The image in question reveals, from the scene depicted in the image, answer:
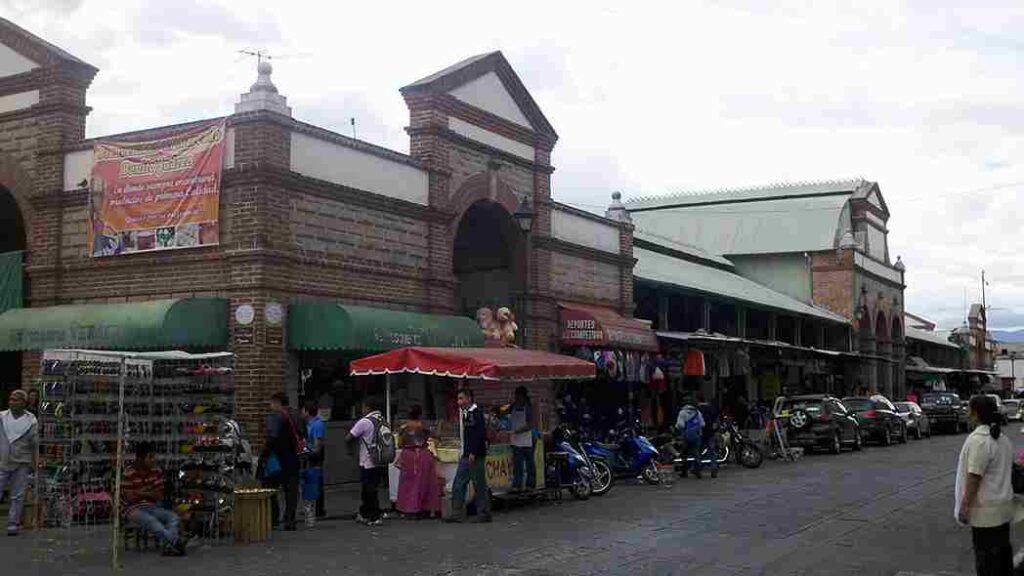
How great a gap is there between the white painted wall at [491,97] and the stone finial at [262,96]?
4.87 meters

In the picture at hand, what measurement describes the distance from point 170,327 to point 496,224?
8971 millimetres

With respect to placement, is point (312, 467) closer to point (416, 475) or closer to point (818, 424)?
point (416, 475)

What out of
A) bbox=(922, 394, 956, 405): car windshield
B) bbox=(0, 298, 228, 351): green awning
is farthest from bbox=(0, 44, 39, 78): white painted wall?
bbox=(922, 394, 956, 405): car windshield

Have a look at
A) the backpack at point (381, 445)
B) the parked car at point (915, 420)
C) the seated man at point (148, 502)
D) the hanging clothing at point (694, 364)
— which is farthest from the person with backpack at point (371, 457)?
the parked car at point (915, 420)

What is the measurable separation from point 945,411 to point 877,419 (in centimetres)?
1031

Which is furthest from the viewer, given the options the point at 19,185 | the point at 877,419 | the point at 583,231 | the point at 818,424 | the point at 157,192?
the point at 877,419

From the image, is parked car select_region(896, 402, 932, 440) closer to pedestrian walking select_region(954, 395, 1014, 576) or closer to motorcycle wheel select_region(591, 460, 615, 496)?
motorcycle wheel select_region(591, 460, 615, 496)

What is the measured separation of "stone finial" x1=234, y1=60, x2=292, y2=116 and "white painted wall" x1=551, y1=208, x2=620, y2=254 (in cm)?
880

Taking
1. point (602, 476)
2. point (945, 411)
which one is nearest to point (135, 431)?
point (602, 476)

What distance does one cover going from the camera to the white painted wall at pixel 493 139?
2120cm

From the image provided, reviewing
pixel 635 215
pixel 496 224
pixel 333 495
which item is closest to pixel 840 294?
pixel 635 215

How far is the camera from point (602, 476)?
58.5 feet

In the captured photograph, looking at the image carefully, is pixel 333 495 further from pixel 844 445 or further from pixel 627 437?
pixel 844 445

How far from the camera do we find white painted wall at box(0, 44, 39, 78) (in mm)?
19266
